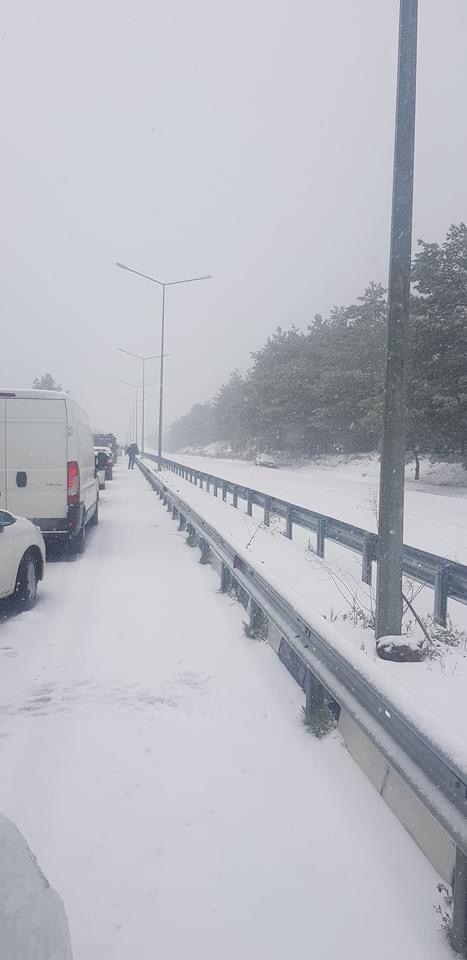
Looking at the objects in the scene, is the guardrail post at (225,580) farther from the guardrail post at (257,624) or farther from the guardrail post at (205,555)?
the guardrail post at (205,555)

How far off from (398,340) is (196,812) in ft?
12.3

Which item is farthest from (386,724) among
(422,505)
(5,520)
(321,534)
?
(422,505)

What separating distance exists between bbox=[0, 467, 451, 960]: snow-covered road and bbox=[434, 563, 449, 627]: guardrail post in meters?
1.56

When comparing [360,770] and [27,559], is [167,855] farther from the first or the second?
[27,559]

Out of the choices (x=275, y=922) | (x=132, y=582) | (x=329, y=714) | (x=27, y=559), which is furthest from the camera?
(x=132, y=582)

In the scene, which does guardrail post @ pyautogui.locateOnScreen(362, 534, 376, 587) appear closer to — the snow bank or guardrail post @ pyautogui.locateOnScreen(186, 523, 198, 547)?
guardrail post @ pyautogui.locateOnScreen(186, 523, 198, 547)

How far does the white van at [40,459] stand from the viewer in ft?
34.7

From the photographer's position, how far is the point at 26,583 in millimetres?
7984

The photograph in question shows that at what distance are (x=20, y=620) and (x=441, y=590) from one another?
443 cm

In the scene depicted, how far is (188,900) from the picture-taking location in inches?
114

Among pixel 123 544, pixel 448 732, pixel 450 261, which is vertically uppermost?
pixel 450 261

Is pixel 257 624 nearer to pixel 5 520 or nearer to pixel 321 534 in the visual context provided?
pixel 5 520

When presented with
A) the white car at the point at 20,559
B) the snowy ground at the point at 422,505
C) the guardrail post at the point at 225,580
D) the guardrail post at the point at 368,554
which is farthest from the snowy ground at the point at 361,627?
the white car at the point at 20,559


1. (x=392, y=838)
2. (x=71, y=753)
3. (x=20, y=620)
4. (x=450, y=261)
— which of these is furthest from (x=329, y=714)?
(x=450, y=261)
